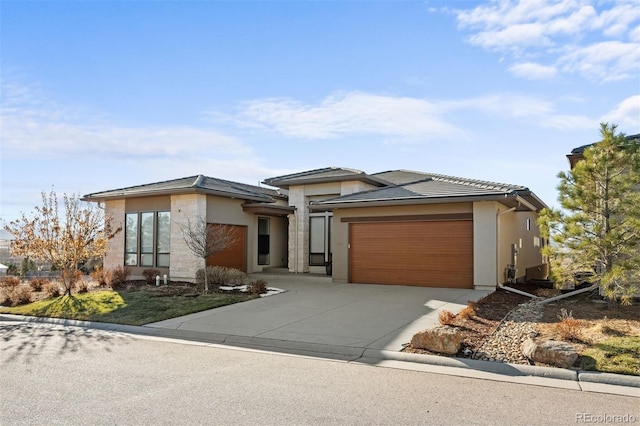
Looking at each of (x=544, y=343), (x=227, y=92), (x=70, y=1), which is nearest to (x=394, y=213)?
(x=227, y=92)

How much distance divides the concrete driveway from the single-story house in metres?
1.41

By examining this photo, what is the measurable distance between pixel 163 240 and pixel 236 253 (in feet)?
10.4

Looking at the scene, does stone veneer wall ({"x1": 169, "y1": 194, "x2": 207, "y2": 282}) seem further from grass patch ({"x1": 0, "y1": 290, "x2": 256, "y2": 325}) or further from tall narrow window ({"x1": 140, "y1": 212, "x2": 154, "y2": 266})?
grass patch ({"x1": 0, "y1": 290, "x2": 256, "y2": 325})

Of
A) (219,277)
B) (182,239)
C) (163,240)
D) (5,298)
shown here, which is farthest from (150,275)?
(5,298)

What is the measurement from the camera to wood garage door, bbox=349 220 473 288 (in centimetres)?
1567

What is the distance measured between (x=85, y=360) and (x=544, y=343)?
7.10 metres

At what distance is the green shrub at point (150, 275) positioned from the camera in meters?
17.6

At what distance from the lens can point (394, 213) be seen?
16.9m

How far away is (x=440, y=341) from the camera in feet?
24.0

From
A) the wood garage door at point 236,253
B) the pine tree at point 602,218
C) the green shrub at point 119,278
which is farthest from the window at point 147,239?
the pine tree at point 602,218

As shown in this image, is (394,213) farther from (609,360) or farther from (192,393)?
(192,393)

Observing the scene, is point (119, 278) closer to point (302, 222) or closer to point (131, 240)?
point (131, 240)

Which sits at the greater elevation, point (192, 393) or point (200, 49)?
point (200, 49)

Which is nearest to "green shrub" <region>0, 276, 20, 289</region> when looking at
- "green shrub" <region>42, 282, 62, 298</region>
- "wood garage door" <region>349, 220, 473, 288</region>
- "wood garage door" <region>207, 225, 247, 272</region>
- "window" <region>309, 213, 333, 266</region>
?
"green shrub" <region>42, 282, 62, 298</region>
